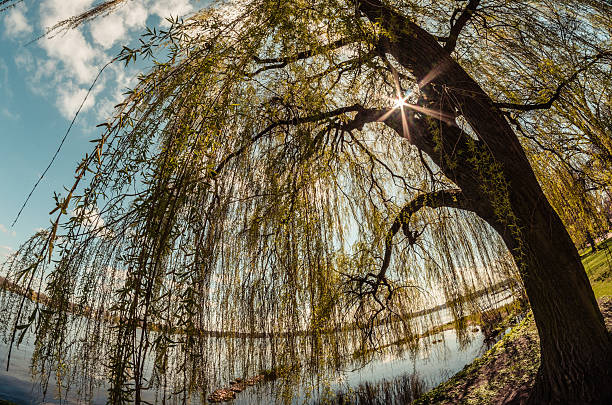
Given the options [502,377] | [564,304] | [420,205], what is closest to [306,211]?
[420,205]

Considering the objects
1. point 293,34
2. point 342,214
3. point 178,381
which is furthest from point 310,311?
point 342,214

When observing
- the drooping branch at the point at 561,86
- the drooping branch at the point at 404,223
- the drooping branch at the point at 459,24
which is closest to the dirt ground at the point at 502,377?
the drooping branch at the point at 404,223

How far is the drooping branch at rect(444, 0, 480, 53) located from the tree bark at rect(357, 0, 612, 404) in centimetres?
12

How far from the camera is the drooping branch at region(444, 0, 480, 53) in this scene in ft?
6.38

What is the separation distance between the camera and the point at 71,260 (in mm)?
1036

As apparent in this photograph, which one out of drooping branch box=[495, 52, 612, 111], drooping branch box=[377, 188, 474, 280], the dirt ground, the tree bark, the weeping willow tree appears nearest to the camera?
the weeping willow tree

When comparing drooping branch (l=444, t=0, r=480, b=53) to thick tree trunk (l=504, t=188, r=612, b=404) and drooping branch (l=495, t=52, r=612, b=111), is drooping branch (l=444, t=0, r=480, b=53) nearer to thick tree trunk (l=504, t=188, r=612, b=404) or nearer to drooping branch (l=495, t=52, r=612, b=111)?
drooping branch (l=495, t=52, r=612, b=111)

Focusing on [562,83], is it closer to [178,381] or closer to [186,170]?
[186,170]

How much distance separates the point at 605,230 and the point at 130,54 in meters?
2.96

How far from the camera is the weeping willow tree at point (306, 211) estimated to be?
3.15 ft

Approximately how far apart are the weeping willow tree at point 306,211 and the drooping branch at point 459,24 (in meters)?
0.01

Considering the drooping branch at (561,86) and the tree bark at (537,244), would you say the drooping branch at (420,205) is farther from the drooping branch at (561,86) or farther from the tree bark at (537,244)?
the drooping branch at (561,86)

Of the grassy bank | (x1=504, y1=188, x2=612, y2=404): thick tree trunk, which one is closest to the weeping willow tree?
(x1=504, y1=188, x2=612, y2=404): thick tree trunk

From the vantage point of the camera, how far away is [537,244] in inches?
76.4
